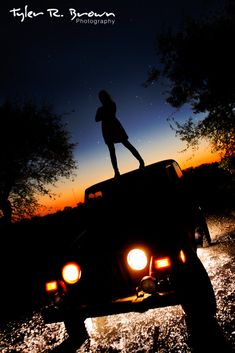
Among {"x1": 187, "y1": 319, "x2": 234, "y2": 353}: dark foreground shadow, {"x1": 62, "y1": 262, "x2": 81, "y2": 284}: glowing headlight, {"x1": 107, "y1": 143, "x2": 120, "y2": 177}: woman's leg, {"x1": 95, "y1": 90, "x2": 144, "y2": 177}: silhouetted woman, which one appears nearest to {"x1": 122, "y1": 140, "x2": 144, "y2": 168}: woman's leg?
{"x1": 95, "y1": 90, "x2": 144, "y2": 177}: silhouetted woman

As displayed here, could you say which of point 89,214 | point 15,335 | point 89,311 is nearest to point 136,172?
point 89,214

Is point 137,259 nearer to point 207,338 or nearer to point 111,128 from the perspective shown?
point 207,338

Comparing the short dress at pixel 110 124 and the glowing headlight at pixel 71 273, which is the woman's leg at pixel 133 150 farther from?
the glowing headlight at pixel 71 273

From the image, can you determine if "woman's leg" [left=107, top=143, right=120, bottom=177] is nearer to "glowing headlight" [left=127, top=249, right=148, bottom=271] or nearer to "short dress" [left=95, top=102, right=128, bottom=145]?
"short dress" [left=95, top=102, right=128, bottom=145]

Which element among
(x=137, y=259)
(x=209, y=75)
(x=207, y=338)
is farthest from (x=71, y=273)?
(x=209, y=75)

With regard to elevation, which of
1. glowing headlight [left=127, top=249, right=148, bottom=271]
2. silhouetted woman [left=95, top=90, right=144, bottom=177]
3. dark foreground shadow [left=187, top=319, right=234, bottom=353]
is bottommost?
dark foreground shadow [left=187, top=319, right=234, bottom=353]

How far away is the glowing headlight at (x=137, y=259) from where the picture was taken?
10.5 feet

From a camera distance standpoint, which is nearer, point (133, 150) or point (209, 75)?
point (133, 150)

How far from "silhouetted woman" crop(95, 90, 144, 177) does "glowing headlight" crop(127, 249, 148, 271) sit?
3.20 meters

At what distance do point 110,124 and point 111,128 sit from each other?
0.09 metres

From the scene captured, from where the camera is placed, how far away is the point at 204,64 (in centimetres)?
1438

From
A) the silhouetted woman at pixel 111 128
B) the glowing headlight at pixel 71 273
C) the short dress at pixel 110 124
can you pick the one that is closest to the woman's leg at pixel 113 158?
the silhouetted woman at pixel 111 128

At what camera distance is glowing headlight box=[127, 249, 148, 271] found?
3.19m

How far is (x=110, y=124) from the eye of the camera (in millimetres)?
6336
